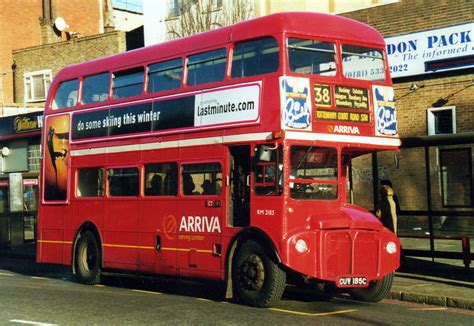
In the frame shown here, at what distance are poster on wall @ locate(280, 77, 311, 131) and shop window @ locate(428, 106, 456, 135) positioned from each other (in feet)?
38.1

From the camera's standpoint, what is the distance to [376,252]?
11.6 m

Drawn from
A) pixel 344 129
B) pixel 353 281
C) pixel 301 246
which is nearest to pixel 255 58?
pixel 344 129

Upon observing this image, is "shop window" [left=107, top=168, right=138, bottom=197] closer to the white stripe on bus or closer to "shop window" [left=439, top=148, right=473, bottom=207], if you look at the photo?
the white stripe on bus

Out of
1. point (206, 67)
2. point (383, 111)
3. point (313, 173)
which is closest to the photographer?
point (313, 173)

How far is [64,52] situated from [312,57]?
29.7 metres

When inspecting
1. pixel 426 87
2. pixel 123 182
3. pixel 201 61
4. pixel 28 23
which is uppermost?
pixel 28 23

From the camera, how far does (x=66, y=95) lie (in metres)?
16.2

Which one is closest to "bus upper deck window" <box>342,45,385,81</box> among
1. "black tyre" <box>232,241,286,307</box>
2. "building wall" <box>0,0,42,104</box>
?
"black tyre" <box>232,241,286,307</box>

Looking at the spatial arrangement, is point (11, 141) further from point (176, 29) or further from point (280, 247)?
point (280, 247)

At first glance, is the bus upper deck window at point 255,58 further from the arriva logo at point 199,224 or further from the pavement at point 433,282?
the pavement at point 433,282

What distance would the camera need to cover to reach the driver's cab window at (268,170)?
11281 mm

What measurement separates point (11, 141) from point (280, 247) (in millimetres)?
20475

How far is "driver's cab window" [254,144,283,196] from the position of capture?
37.0 feet

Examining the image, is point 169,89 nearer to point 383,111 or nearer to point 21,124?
point 383,111
